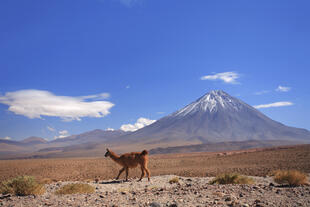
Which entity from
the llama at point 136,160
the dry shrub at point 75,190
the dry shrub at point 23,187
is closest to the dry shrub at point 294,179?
the llama at point 136,160

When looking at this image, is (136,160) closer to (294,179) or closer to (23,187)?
(23,187)

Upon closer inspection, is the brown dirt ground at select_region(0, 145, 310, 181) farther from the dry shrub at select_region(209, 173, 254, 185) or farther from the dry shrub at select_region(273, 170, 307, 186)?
the dry shrub at select_region(273, 170, 307, 186)

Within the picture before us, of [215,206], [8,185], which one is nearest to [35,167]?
[8,185]

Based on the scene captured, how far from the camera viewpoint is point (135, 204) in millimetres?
7969

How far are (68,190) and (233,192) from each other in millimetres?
6272

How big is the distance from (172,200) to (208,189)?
2100 millimetres

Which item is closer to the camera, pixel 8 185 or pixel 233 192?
pixel 233 192

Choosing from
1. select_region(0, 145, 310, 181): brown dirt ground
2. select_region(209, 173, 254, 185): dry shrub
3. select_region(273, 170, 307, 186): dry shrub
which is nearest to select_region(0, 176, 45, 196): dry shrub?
select_region(209, 173, 254, 185): dry shrub

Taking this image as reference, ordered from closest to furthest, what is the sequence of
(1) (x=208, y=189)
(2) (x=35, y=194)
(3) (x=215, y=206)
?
1. (3) (x=215, y=206)
2. (1) (x=208, y=189)
3. (2) (x=35, y=194)

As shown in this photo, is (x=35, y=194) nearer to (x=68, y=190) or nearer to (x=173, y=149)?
(x=68, y=190)

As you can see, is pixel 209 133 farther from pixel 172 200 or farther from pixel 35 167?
pixel 172 200

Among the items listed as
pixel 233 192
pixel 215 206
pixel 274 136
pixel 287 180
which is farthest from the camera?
pixel 274 136

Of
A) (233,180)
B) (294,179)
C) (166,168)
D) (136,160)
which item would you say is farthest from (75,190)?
(166,168)

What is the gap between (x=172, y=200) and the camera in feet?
26.5
